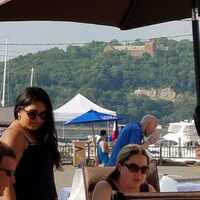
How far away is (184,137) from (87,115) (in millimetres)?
30556

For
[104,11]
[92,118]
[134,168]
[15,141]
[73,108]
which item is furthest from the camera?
[73,108]

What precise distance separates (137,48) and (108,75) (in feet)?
18.1

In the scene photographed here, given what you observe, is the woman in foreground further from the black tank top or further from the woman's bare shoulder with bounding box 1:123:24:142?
the woman's bare shoulder with bounding box 1:123:24:142

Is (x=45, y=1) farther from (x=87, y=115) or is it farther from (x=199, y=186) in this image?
(x=87, y=115)

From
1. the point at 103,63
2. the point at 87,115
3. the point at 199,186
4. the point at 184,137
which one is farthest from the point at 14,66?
the point at 199,186

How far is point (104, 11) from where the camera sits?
4.70m

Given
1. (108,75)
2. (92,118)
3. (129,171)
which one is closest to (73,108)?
(92,118)

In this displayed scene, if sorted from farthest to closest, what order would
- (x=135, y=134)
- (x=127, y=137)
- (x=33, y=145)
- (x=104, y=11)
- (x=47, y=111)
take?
(x=135, y=134), (x=127, y=137), (x=104, y=11), (x=47, y=111), (x=33, y=145)

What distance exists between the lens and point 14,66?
95.7m

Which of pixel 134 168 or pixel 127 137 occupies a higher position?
pixel 127 137

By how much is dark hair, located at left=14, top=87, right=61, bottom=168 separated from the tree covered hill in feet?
249

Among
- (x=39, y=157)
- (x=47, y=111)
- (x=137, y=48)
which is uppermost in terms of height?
(x=137, y=48)

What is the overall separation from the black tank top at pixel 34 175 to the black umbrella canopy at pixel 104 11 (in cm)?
87

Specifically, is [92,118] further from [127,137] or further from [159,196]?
[159,196]
